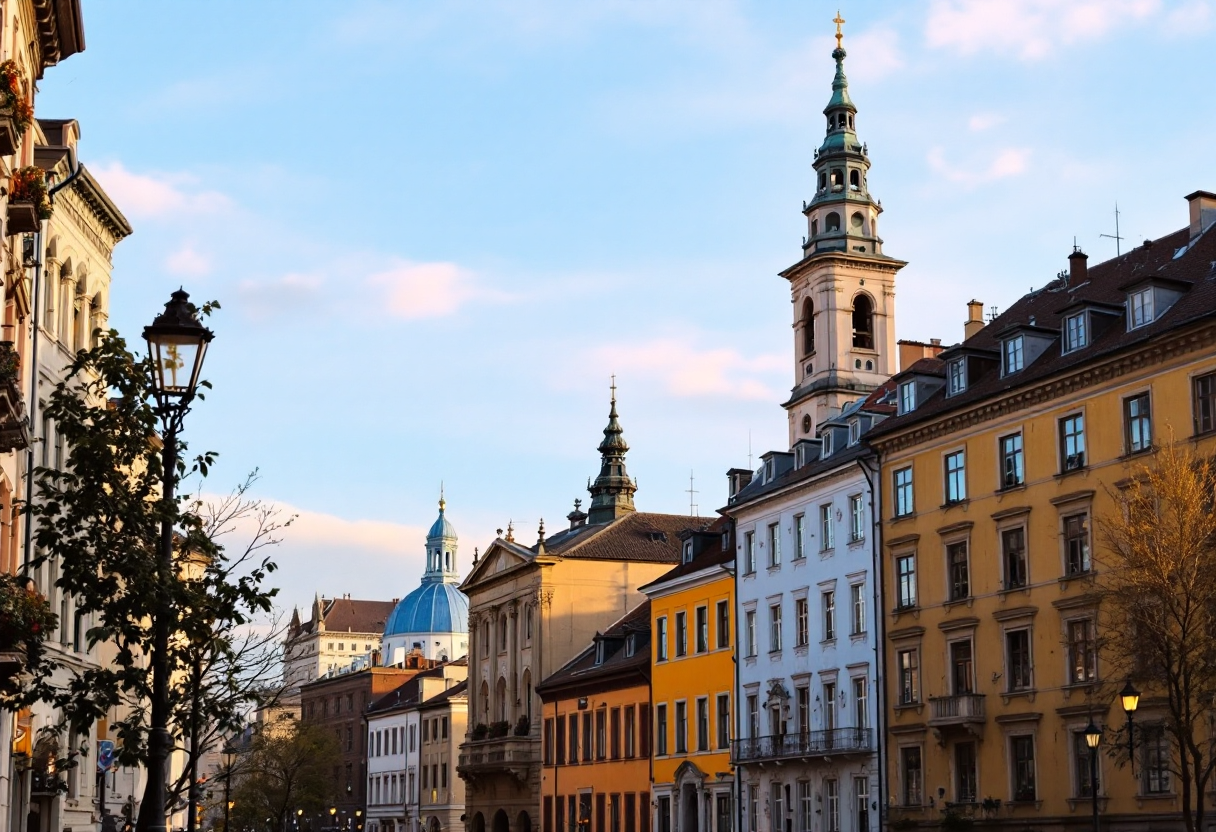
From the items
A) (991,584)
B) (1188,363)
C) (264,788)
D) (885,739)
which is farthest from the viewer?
(264,788)

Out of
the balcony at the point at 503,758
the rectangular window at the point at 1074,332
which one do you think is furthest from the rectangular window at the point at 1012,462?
the balcony at the point at 503,758

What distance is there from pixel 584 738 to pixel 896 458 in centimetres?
3223

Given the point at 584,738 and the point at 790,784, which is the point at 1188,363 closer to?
the point at 790,784

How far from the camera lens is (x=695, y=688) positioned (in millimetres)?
68812

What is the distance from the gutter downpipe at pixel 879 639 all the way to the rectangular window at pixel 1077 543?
938 centimetres

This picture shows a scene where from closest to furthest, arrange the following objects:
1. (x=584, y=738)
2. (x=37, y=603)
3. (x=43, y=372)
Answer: (x=37, y=603) → (x=43, y=372) → (x=584, y=738)

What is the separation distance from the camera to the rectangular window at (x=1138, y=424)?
1724 inches

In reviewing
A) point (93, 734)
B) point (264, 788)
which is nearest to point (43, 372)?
point (93, 734)

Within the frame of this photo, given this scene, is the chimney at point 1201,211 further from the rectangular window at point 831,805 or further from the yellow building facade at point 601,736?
the yellow building facade at point 601,736

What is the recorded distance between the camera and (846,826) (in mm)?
55750

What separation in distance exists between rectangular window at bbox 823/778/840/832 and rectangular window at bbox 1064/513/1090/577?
13.9m

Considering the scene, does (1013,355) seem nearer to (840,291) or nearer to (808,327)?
(840,291)

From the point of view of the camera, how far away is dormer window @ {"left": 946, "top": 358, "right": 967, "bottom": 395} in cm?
5228

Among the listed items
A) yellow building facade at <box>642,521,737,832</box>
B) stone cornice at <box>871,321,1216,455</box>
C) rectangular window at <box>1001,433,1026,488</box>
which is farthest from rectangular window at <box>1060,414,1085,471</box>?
yellow building facade at <box>642,521,737,832</box>
